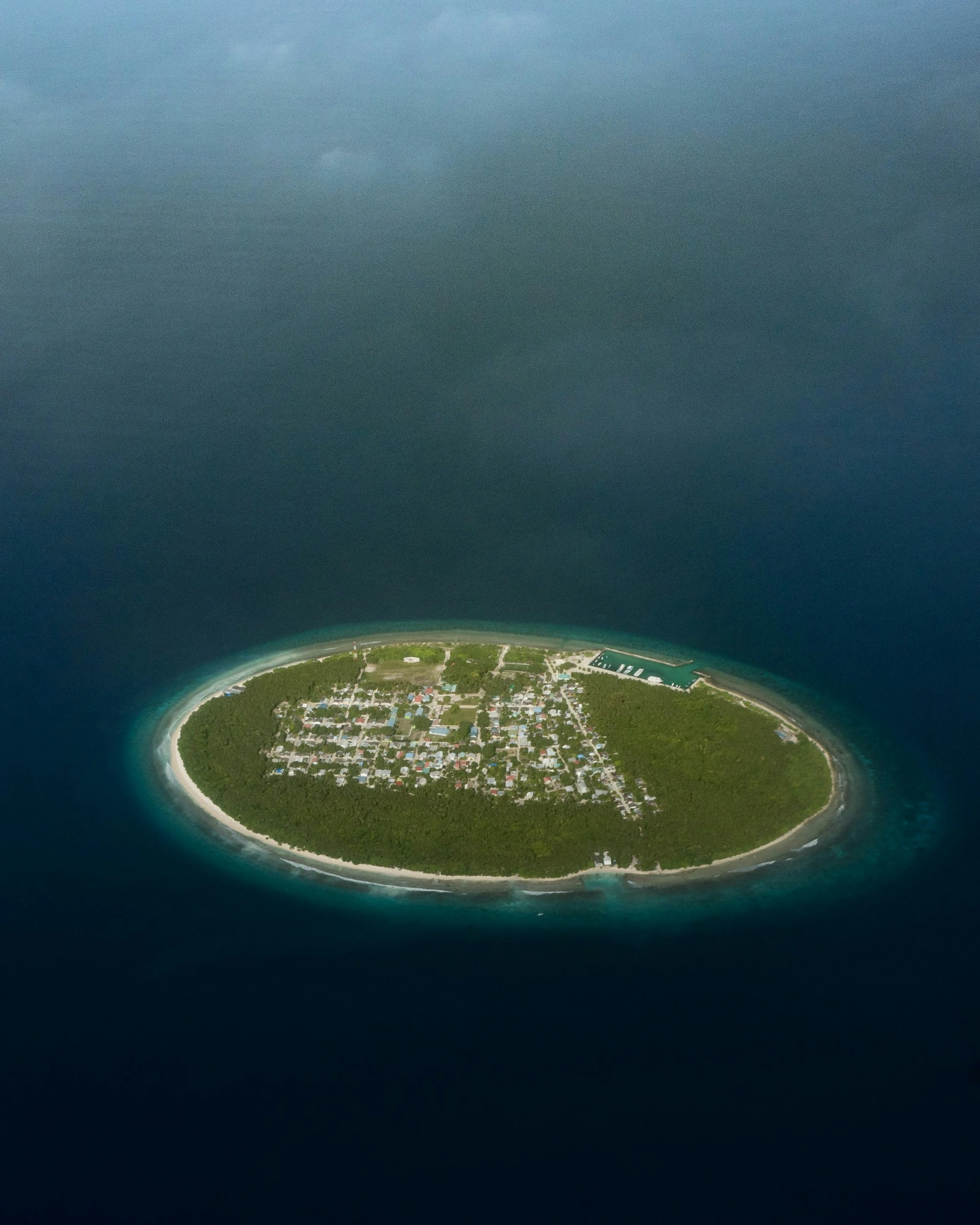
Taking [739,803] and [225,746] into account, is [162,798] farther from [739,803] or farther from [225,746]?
[739,803]

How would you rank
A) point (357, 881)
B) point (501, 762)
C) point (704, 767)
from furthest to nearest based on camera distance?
point (501, 762)
point (704, 767)
point (357, 881)

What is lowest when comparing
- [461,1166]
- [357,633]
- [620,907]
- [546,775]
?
[461,1166]

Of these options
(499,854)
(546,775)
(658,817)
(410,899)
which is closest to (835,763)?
(658,817)

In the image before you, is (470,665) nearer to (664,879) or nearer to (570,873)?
(570,873)

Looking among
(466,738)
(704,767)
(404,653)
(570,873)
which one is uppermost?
(404,653)

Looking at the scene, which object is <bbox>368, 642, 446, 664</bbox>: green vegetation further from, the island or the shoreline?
the shoreline

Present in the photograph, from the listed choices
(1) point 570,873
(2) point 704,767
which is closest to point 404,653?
(2) point 704,767
